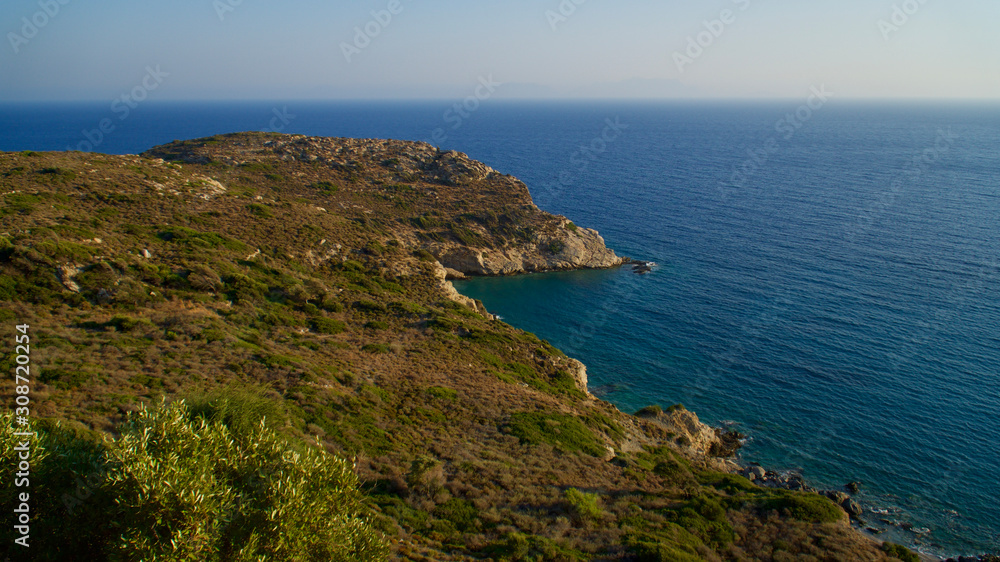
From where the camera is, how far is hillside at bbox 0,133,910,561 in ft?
67.9

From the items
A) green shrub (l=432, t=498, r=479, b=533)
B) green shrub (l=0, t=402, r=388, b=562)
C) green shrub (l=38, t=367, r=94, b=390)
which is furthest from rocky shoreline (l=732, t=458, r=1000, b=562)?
green shrub (l=38, t=367, r=94, b=390)

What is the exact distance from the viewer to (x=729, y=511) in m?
24.6

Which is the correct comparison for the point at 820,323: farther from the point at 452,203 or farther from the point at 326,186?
the point at 326,186

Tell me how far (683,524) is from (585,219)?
257 ft

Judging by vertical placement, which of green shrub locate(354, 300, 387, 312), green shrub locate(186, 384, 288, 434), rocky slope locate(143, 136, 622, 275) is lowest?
green shrub locate(186, 384, 288, 434)

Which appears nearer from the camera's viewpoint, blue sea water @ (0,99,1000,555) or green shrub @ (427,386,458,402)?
green shrub @ (427,386,458,402)

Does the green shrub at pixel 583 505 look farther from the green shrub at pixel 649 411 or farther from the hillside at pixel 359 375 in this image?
the green shrub at pixel 649 411

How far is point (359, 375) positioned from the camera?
32.0 m

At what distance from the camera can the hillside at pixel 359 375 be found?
20703 millimetres

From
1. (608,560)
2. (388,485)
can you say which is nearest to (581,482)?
(608,560)

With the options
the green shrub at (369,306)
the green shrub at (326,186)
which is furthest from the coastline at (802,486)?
the green shrub at (326,186)

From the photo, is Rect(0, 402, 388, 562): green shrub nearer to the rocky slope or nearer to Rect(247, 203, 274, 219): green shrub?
Rect(247, 203, 274, 219): green shrub

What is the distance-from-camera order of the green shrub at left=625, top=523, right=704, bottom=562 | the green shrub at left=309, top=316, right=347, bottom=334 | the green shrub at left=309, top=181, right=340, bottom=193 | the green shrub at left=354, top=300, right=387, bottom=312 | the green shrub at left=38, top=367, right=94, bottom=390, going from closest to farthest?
the green shrub at left=625, top=523, right=704, bottom=562, the green shrub at left=38, top=367, right=94, bottom=390, the green shrub at left=309, top=316, right=347, bottom=334, the green shrub at left=354, top=300, right=387, bottom=312, the green shrub at left=309, top=181, right=340, bottom=193

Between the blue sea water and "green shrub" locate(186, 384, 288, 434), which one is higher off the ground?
the blue sea water
